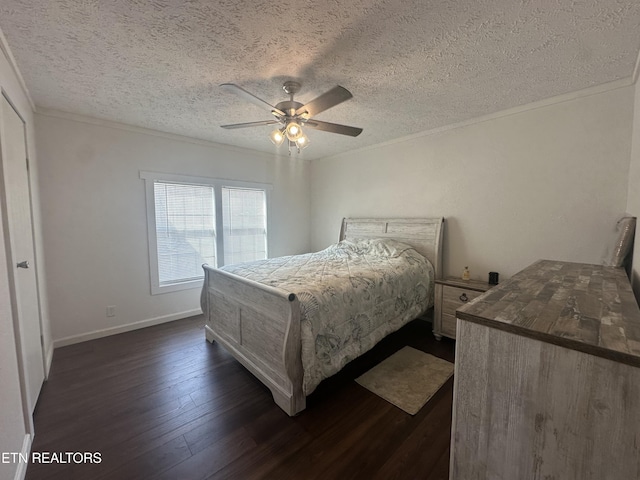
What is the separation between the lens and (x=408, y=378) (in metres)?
2.23

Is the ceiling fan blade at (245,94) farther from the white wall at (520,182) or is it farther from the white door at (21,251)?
the white wall at (520,182)

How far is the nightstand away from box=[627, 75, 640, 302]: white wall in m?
1.12

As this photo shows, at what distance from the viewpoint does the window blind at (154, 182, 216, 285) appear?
3438 mm

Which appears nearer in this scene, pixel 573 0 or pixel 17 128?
pixel 573 0

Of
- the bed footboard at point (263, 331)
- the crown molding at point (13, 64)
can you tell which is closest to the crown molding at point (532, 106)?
the bed footboard at point (263, 331)

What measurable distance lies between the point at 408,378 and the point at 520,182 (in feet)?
7.42

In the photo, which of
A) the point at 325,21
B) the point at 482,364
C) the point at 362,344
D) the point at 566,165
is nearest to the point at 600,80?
the point at 566,165

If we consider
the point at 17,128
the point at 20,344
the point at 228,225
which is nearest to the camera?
the point at 20,344

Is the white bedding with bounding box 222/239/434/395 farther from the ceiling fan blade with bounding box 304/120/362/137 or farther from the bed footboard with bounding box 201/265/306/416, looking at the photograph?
the ceiling fan blade with bounding box 304/120/362/137

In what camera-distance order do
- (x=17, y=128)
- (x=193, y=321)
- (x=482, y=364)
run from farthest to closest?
(x=193, y=321), (x=17, y=128), (x=482, y=364)

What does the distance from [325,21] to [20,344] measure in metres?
2.64

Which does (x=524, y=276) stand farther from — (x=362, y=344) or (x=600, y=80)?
(x=600, y=80)

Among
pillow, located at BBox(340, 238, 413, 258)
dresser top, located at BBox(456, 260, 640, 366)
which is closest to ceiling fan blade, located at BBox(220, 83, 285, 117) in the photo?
dresser top, located at BBox(456, 260, 640, 366)

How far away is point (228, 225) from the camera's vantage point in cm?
405
